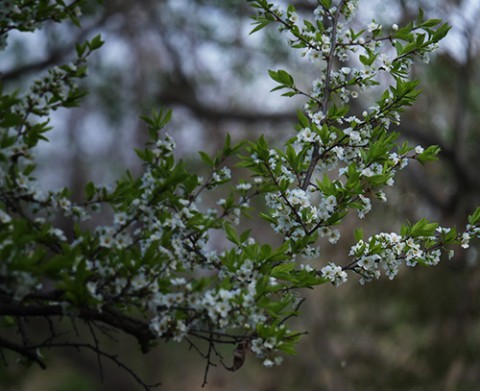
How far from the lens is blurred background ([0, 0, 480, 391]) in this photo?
27.7ft

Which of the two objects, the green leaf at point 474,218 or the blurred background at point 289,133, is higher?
the blurred background at point 289,133

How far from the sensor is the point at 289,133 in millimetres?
10031

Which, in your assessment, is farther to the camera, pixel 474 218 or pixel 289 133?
pixel 289 133

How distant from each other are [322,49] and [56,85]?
3.76 feet

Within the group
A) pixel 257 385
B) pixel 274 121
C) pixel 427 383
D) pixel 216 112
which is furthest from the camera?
pixel 257 385

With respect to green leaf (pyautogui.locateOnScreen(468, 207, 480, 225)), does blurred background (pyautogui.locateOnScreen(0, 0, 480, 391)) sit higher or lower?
higher

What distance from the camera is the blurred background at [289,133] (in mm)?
8445

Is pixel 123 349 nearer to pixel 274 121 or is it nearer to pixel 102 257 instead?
pixel 274 121

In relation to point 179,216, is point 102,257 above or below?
below

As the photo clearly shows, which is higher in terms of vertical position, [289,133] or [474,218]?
[289,133]

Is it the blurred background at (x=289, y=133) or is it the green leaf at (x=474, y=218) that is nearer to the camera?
the green leaf at (x=474, y=218)

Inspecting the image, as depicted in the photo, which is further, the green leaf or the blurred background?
the blurred background

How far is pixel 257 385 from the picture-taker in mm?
12914

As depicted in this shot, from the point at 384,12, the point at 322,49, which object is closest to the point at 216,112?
the point at 384,12
